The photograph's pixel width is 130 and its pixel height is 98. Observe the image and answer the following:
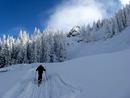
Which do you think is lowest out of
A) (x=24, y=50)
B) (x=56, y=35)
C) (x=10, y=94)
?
(x=10, y=94)

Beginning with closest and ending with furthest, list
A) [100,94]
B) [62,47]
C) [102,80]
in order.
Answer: [100,94] → [102,80] → [62,47]

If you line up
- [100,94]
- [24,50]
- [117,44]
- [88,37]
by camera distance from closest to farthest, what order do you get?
[100,94], [24,50], [117,44], [88,37]

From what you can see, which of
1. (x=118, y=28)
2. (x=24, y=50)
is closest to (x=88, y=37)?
(x=118, y=28)

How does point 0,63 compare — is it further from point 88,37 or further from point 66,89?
point 88,37

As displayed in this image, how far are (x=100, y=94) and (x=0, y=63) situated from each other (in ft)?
233

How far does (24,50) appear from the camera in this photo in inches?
3548

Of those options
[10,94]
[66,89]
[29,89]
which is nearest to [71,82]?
[66,89]

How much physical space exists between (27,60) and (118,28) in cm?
7414

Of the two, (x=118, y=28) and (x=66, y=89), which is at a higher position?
(x=118, y=28)

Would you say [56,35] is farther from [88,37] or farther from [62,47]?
[88,37]

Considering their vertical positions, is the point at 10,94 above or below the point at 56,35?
below

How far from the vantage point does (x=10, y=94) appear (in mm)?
19219

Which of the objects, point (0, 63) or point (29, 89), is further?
point (0, 63)

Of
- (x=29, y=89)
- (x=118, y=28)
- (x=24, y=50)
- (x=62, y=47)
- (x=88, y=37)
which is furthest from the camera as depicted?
(x=88, y=37)
